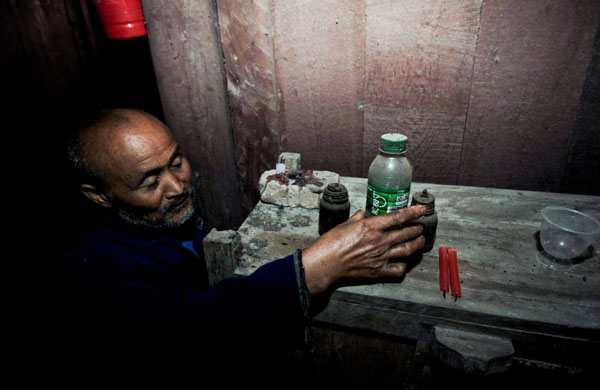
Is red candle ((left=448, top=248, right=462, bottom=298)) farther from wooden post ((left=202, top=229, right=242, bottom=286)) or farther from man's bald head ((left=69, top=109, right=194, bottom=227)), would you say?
Result: man's bald head ((left=69, top=109, right=194, bottom=227))

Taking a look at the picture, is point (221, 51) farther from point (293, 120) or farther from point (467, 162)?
point (467, 162)

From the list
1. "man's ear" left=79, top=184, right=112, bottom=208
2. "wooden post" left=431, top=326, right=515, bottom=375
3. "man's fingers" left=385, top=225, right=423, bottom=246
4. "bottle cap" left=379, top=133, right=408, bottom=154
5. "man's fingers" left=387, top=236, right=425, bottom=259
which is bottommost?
"wooden post" left=431, top=326, right=515, bottom=375

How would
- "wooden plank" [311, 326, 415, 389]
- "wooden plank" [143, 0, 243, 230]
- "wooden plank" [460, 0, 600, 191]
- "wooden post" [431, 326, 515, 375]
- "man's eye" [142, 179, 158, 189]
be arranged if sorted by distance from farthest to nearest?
"wooden plank" [143, 0, 243, 230]
"wooden plank" [460, 0, 600, 191]
"man's eye" [142, 179, 158, 189]
"wooden plank" [311, 326, 415, 389]
"wooden post" [431, 326, 515, 375]

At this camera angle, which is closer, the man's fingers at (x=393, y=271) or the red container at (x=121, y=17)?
the man's fingers at (x=393, y=271)

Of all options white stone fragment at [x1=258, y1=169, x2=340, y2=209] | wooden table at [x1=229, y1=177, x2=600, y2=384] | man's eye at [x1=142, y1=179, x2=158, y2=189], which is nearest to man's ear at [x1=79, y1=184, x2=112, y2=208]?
man's eye at [x1=142, y1=179, x2=158, y2=189]

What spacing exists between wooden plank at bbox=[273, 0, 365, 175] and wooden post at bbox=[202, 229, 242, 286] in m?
1.23

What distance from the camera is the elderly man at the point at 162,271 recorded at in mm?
1413

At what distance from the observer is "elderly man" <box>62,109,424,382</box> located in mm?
1413

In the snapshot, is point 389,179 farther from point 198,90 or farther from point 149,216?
point 198,90

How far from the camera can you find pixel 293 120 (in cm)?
263

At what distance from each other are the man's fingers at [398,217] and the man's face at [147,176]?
1.16m

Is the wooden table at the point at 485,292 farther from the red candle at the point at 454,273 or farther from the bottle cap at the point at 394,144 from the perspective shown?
→ the bottle cap at the point at 394,144

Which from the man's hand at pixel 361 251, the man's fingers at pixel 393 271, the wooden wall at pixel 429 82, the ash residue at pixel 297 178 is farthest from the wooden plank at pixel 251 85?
the man's fingers at pixel 393 271

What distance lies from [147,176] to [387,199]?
1.30 metres
